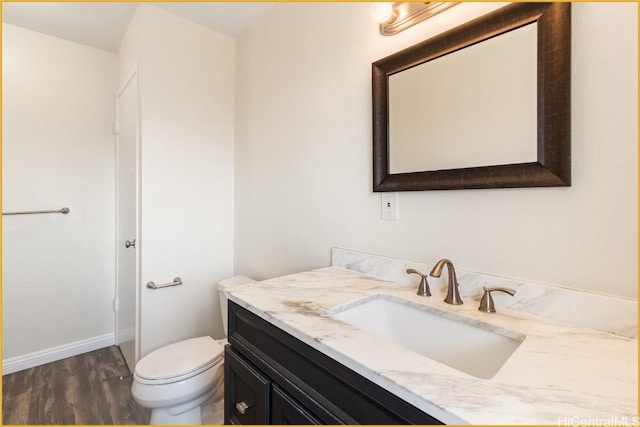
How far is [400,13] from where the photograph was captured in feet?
3.69

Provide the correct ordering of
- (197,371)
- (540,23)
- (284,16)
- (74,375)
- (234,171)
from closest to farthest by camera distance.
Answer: (540,23) → (197,371) → (284,16) → (74,375) → (234,171)

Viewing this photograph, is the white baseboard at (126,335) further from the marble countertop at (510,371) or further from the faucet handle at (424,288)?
the faucet handle at (424,288)

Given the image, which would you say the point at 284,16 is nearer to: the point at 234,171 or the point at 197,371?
the point at 234,171

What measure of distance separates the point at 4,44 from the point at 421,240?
2.79m

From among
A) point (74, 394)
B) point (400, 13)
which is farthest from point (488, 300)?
point (74, 394)

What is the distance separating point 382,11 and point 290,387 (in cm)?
126

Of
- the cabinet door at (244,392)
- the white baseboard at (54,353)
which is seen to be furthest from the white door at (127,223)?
the cabinet door at (244,392)

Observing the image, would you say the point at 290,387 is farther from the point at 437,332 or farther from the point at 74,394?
the point at 74,394

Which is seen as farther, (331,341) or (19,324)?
(19,324)

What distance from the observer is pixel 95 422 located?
159 cm

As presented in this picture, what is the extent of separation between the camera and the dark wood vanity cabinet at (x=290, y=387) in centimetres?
60

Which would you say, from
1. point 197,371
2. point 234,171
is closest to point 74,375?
point 197,371

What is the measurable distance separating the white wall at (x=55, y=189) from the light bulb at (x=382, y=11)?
2.18m

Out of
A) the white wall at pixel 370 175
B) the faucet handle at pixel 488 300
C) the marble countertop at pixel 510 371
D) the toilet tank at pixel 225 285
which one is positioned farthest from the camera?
the toilet tank at pixel 225 285
